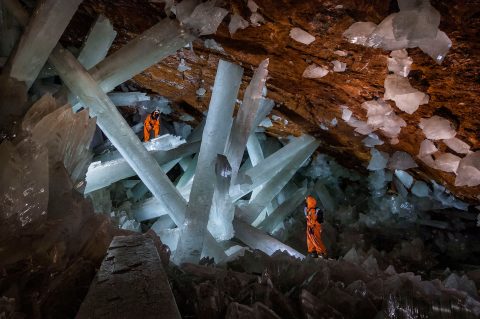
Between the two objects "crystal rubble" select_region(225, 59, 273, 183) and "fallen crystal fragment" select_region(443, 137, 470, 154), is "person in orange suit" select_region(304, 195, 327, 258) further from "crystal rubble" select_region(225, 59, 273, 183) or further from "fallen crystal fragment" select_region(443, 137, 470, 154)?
"fallen crystal fragment" select_region(443, 137, 470, 154)

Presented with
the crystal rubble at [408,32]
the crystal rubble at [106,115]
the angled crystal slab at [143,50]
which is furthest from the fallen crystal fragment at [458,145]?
the crystal rubble at [106,115]

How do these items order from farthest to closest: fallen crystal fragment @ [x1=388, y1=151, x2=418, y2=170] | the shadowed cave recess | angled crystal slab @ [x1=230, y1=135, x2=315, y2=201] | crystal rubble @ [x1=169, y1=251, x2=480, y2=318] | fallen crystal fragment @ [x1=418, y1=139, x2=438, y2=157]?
1. fallen crystal fragment @ [x1=388, y1=151, x2=418, y2=170]
2. angled crystal slab @ [x1=230, y1=135, x2=315, y2=201]
3. fallen crystal fragment @ [x1=418, y1=139, x2=438, y2=157]
4. the shadowed cave recess
5. crystal rubble @ [x1=169, y1=251, x2=480, y2=318]

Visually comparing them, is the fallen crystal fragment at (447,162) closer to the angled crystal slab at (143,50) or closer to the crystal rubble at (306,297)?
the crystal rubble at (306,297)

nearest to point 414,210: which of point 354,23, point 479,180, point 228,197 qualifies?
point 479,180

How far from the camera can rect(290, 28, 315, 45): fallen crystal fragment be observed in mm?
2914

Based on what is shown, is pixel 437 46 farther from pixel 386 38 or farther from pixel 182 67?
pixel 182 67

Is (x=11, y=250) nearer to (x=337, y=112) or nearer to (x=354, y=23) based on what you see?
(x=354, y=23)

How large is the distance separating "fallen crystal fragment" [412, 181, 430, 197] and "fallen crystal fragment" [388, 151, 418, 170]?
645 millimetres

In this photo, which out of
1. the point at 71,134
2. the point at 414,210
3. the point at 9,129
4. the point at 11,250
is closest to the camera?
the point at 11,250

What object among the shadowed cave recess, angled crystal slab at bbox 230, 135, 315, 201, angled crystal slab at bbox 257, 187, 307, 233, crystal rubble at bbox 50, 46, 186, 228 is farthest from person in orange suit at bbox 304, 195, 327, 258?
crystal rubble at bbox 50, 46, 186, 228

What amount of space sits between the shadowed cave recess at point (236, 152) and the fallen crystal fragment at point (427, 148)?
6 centimetres

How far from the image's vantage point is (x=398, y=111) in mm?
3633

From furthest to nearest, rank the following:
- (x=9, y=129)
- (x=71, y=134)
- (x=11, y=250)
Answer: (x=71, y=134) < (x=9, y=129) < (x=11, y=250)

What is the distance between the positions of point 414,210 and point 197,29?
14.6 feet
